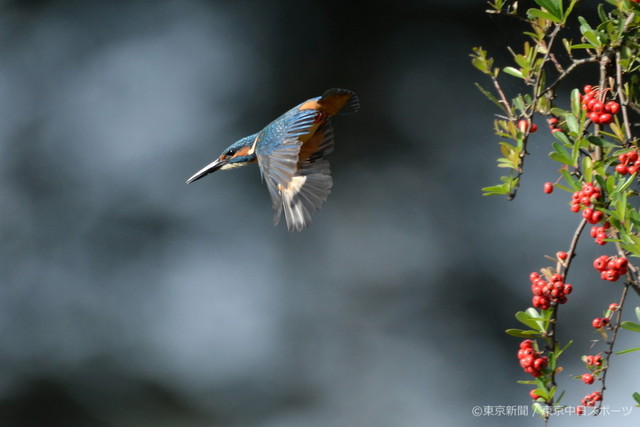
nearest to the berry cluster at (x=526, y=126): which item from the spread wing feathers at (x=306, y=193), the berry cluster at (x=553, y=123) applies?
the berry cluster at (x=553, y=123)

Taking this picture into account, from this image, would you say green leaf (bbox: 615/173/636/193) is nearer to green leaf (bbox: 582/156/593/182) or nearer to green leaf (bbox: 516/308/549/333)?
green leaf (bbox: 582/156/593/182)

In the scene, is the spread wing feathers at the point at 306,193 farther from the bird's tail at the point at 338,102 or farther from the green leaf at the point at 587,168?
the green leaf at the point at 587,168

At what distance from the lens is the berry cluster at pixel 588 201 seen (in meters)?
0.80

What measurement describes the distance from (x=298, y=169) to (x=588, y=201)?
1.18 ft

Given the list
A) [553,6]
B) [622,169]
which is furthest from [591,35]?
[622,169]

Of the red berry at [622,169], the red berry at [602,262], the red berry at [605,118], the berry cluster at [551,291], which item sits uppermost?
the red berry at [605,118]

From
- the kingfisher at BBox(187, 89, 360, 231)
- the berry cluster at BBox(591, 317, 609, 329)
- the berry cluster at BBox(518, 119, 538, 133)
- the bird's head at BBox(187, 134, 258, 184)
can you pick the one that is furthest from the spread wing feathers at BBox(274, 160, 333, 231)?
the berry cluster at BBox(591, 317, 609, 329)

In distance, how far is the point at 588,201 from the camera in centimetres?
81

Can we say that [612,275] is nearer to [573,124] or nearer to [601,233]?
[601,233]

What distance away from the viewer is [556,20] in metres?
0.85

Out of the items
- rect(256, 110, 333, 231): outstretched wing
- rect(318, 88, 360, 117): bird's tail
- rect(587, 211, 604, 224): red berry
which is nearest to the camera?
rect(587, 211, 604, 224): red berry

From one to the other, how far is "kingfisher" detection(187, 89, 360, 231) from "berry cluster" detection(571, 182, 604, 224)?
286 millimetres

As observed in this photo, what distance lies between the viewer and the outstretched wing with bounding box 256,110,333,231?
0.90 meters

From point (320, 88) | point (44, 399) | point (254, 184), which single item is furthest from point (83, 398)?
point (320, 88)
